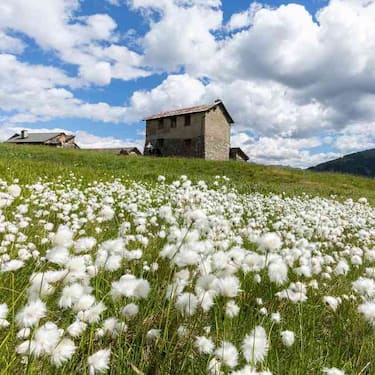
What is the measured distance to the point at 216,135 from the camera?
61.2 meters

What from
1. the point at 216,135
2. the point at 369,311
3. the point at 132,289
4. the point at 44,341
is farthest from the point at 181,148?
the point at 44,341

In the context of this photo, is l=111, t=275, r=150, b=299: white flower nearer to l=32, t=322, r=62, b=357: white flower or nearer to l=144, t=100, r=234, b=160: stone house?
l=32, t=322, r=62, b=357: white flower

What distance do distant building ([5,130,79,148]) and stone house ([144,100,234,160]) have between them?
4259 cm

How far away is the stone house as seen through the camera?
195 feet

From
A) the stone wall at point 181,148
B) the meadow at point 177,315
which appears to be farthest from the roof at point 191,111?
the meadow at point 177,315

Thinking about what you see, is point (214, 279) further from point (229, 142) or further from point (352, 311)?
point (229, 142)

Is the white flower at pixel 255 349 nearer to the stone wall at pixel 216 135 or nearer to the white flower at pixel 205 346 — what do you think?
the white flower at pixel 205 346

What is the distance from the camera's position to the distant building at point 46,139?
9869cm

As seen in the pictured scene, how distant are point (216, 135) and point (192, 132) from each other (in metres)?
4.07

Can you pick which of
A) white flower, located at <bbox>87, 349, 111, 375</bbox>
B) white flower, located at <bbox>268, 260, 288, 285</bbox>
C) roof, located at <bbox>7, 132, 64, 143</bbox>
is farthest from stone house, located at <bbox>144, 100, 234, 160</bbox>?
white flower, located at <bbox>87, 349, 111, 375</bbox>

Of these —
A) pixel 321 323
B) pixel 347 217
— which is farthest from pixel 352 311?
pixel 347 217

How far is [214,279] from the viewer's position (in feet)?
7.52

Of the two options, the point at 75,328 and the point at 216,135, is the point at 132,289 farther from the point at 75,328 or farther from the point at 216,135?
the point at 216,135

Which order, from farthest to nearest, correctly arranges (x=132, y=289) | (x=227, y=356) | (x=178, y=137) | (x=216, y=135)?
(x=178, y=137)
(x=216, y=135)
(x=132, y=289)
(x=227, y=356)
